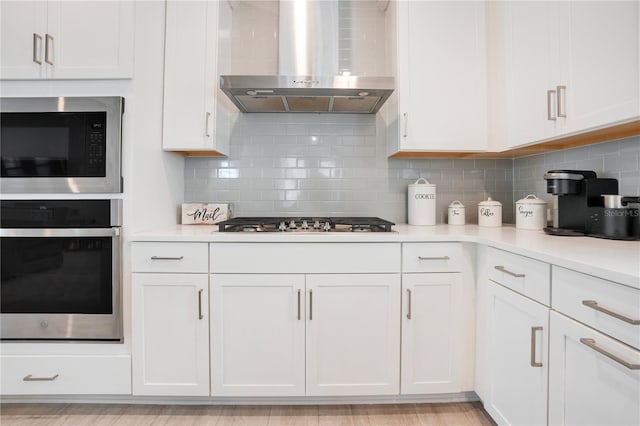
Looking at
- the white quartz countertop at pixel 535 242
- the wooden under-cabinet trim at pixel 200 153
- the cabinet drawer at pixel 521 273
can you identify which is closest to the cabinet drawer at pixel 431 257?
the white quartz countertop at pixel 535 242

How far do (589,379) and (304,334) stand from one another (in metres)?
1.12

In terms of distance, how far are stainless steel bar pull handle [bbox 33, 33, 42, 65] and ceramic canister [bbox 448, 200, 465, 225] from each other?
243 cm

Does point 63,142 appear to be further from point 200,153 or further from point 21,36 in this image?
point 200,153

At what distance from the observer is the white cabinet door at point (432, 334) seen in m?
1.74

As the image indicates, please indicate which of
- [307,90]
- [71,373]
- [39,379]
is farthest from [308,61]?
[39,379]

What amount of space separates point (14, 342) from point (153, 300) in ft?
2.45

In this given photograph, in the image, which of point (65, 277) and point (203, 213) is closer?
point (65, 277)

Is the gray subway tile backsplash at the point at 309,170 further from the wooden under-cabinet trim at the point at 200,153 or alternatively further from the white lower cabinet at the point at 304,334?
the white lower cabinet at the point at 304,334

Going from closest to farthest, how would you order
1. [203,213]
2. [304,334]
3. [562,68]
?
[562,68]
[304,334]
[203,213]

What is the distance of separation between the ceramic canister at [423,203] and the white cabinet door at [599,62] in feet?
2.68

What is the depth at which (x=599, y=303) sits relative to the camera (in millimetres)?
967

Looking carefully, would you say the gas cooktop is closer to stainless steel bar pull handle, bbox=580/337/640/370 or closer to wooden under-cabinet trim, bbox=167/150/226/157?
wooden under-cabinet trim, bbox=167/150/226/157

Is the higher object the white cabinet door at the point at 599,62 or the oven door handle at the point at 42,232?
the white cabinet door at the point at 599,62

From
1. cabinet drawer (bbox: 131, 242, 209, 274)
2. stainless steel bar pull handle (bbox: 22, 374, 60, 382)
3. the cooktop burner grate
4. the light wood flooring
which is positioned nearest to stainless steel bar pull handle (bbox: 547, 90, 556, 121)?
the cooktop burner grate
